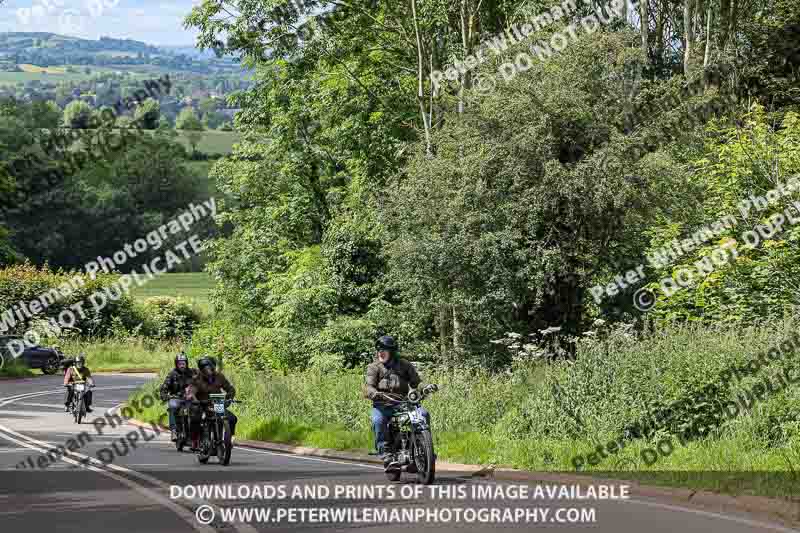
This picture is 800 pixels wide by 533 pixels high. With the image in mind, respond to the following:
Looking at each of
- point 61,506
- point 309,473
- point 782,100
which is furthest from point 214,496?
point 782,100

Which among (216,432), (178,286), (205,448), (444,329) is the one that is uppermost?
(178,286)

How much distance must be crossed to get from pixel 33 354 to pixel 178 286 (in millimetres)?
55432

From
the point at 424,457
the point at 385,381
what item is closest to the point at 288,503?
the point at 424,457

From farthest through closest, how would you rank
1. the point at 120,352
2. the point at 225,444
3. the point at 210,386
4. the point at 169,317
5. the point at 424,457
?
the point at 169,317
the point at 120,352
the point at 210,386
the point at 225,444
the point at 424,457

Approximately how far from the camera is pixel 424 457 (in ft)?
50.1

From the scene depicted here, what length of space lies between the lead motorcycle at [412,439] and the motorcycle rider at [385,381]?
94 millimetres

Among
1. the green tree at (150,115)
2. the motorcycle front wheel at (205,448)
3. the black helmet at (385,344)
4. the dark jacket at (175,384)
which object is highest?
the green tree at (150,115)

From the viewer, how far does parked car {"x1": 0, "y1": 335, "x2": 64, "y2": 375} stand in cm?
5909

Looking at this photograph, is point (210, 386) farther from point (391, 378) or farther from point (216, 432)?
point (391, 378)

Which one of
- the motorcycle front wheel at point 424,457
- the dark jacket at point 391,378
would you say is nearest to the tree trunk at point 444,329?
the dark jacket at point 391,378

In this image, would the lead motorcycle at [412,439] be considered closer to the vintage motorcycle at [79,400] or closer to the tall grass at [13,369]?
the vintage motorcycle at [79,400]

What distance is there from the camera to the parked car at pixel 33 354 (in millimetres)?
59094

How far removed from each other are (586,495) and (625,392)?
435 centimetres

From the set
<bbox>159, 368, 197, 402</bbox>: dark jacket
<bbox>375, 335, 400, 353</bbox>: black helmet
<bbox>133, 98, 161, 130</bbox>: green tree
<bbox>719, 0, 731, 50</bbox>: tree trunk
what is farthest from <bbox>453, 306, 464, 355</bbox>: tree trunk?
<bbox>133, 98, 161, 130</bbox>: green tree
